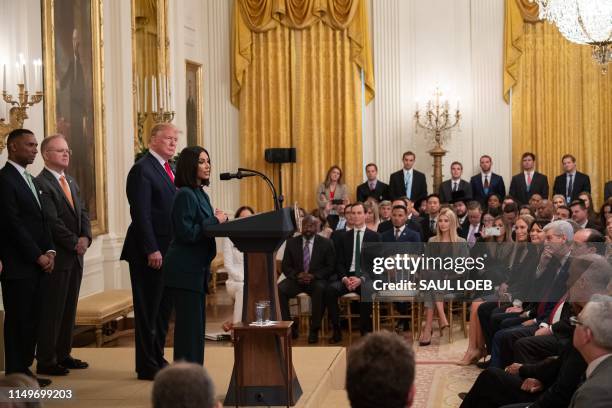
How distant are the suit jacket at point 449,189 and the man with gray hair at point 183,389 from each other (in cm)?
1118

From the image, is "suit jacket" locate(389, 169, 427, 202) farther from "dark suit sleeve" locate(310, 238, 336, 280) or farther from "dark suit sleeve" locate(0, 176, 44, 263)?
"dark suit sleeve" locate(0, 176, 44, 263)

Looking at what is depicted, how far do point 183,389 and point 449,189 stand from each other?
448 inches

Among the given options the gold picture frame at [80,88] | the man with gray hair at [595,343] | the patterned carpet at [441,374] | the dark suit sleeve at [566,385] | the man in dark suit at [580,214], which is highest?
the gold picture frame at [80,88]

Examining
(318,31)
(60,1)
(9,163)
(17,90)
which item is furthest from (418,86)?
(9,163)

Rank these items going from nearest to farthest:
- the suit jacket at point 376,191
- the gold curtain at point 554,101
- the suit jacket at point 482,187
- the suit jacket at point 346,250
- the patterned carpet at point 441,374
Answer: the patterned carpet at point 441,374
the suit jacket at point 346,250
the suit jacket at point 482,187
the suit jacket at point 376,191
the gold curtain at point 554,101

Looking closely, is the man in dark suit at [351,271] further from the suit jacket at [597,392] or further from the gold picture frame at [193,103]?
the suit jacket at [597,392]

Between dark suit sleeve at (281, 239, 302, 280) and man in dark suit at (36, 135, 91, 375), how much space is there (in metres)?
3.07

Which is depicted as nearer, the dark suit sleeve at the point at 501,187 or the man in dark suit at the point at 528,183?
the man in dark suit at the point at 528,183

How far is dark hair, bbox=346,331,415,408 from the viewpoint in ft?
7.82

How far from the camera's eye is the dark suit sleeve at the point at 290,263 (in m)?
8.97

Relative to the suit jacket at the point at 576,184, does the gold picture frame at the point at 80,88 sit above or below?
above

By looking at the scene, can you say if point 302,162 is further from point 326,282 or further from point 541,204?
point 326,282

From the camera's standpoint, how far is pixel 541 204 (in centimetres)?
1073

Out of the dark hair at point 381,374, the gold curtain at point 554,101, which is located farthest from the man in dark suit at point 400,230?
the dark hair at point 381,374
